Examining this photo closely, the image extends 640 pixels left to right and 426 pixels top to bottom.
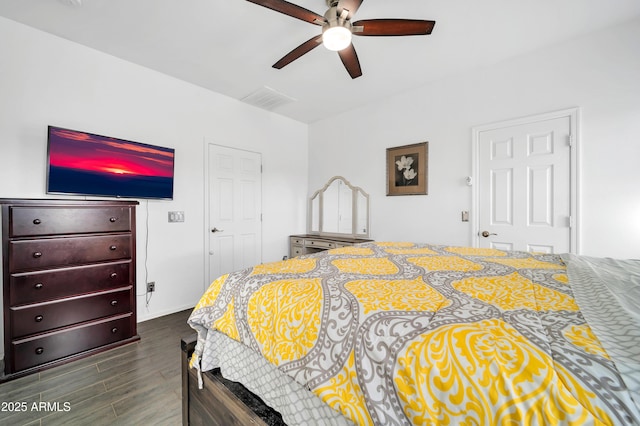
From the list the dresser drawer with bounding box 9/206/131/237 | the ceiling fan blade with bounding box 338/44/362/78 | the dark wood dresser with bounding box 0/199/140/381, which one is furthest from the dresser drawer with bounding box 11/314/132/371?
the ceiling fan blade with bounding box 338/44/362/78

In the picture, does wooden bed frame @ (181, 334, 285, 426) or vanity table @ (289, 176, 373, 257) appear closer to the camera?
wooden bed frame @ (181, 334, 285, 426)

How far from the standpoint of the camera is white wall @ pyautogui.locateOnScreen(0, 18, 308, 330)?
220 cm

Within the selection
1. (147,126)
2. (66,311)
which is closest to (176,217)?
(147,126)

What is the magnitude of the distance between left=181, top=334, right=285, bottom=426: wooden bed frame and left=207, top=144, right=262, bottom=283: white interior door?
2.18 meters

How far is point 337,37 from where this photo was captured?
1.83 meters

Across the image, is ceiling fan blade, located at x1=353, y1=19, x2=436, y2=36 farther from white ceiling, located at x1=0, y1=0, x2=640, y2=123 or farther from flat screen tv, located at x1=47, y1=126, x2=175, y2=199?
flat screen tv, located at x1=47, y1=126, x2=175, y2=199

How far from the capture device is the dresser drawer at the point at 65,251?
1.90 metres

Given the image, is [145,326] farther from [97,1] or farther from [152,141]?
[97,1]

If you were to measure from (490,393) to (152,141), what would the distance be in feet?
11.3

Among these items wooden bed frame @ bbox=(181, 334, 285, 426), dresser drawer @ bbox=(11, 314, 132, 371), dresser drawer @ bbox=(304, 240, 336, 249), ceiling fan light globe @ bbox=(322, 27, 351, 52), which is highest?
ceiling fan light globe @ bbox=(322, 27, 351, 52)

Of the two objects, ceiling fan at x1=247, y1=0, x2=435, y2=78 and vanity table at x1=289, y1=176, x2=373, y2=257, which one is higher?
ceiling fan at x1=247, y1=0, x2=435, y2=78

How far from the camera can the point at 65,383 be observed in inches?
71.8

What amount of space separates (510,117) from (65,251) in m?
4.22

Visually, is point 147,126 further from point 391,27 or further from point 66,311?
point 391,27
